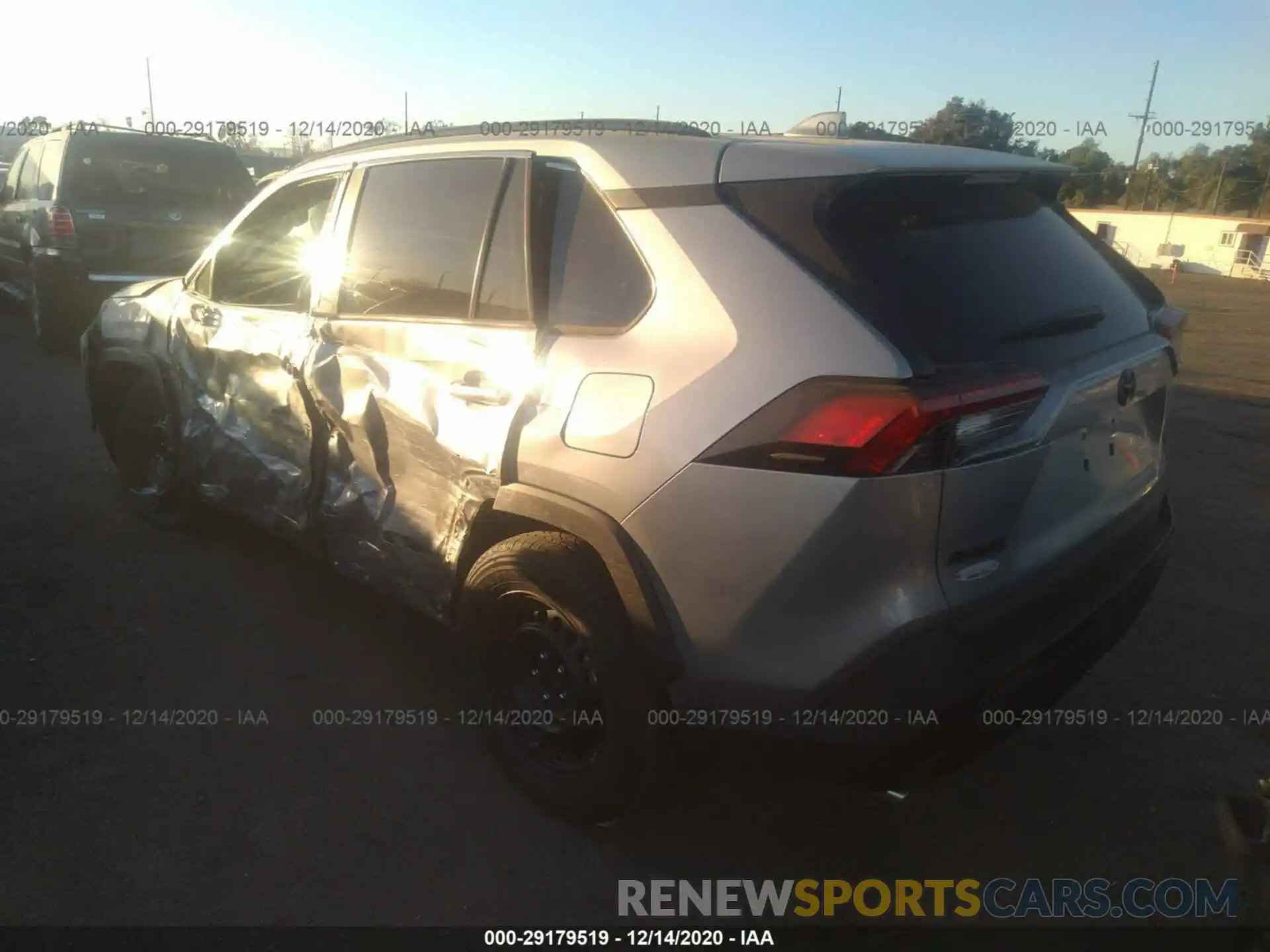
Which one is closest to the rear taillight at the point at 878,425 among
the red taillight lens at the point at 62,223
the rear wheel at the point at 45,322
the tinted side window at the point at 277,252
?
the tinted side window at the point at 277,252

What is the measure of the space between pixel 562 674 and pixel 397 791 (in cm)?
71

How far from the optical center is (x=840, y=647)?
2066 mm

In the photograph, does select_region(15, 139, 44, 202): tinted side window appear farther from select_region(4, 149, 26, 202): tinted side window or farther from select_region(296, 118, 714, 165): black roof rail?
select_region(296, 118, 714, 165): black roof rail

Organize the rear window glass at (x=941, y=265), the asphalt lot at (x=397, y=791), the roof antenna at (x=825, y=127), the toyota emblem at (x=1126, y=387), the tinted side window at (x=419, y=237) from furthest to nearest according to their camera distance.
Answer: the roof antenna at (x=825, y=127) → the tinted side window at (x=419, y=237) → the asphalt lot at (x=397, y=791) → the toyota emblem at (x=1126, y=387) → the rear window glass at (x=941, y=265)

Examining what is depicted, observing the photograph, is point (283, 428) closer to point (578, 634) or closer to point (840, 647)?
point (578, 634)

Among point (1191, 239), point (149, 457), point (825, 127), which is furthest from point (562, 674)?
point (1191, 239)

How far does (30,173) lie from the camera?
9.35m

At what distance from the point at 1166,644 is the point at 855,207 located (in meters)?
2.69

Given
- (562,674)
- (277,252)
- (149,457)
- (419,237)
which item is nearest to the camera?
(562,674)

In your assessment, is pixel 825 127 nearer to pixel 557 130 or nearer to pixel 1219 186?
pixel 557 130

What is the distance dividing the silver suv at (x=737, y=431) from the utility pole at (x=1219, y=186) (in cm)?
5934

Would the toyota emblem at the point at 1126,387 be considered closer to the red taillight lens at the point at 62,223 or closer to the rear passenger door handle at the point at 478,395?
the rear passenger door handle at the point at 478,395

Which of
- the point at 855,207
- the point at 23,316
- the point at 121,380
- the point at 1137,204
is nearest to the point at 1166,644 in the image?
the point at 855,207

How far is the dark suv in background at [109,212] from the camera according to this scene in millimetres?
8484
